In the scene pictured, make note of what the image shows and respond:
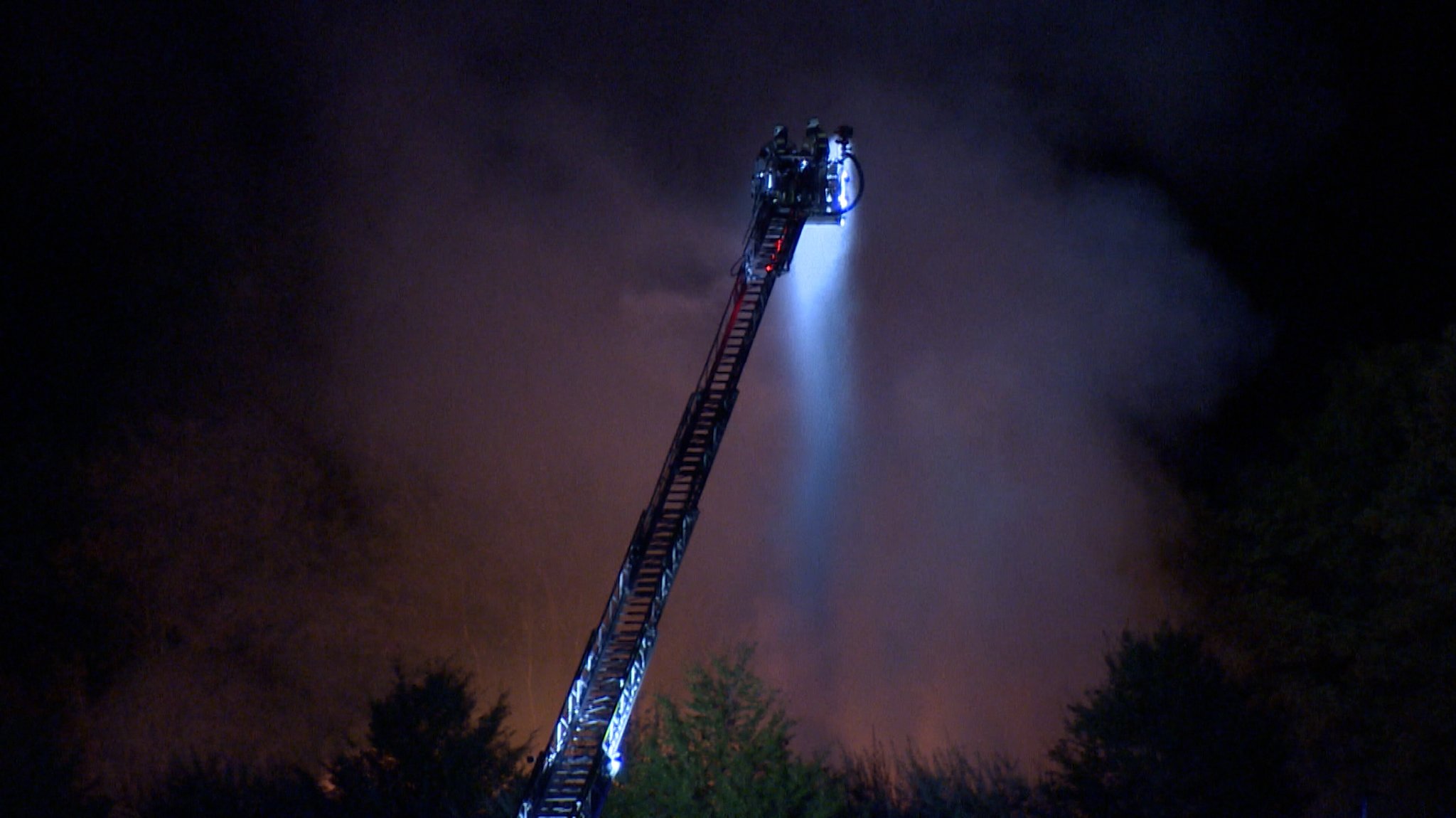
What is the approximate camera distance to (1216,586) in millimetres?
21891

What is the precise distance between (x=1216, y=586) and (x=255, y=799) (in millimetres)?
17019

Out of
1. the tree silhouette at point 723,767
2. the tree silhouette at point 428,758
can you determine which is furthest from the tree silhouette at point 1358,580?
the tree silhouette at point 428,758

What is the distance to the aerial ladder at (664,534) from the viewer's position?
26.7ft

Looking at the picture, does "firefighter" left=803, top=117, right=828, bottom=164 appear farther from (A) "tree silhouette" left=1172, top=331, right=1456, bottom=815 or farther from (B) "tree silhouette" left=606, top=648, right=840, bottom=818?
(A) "tree silhouette" left=1172, top=331, right=1456, bottom=815

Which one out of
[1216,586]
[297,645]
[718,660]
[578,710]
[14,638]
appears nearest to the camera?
[578,710]

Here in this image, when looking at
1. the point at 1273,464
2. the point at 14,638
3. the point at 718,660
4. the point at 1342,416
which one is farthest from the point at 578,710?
the point at 1273,464

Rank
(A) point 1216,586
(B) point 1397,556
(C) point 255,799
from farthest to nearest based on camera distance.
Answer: (A) point 1216,586 → (B) point 1397,556 → (C) point 255,799

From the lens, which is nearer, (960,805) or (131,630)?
(960,805)

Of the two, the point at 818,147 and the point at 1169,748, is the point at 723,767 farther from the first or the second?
the point at 818,147

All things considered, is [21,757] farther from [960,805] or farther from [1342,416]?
[1342,416]

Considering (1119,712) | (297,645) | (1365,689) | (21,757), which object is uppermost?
(1365,689)

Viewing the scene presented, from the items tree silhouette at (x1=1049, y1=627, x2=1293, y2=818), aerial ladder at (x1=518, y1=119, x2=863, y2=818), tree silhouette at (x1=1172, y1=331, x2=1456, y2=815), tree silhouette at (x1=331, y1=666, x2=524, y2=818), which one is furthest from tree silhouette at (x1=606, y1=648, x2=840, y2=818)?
tree silhouette at (x1=1172, y1=331, x2=1456, y2=815)

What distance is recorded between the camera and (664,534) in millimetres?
9289

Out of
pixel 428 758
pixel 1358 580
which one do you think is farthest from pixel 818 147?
pixel 1358 580
